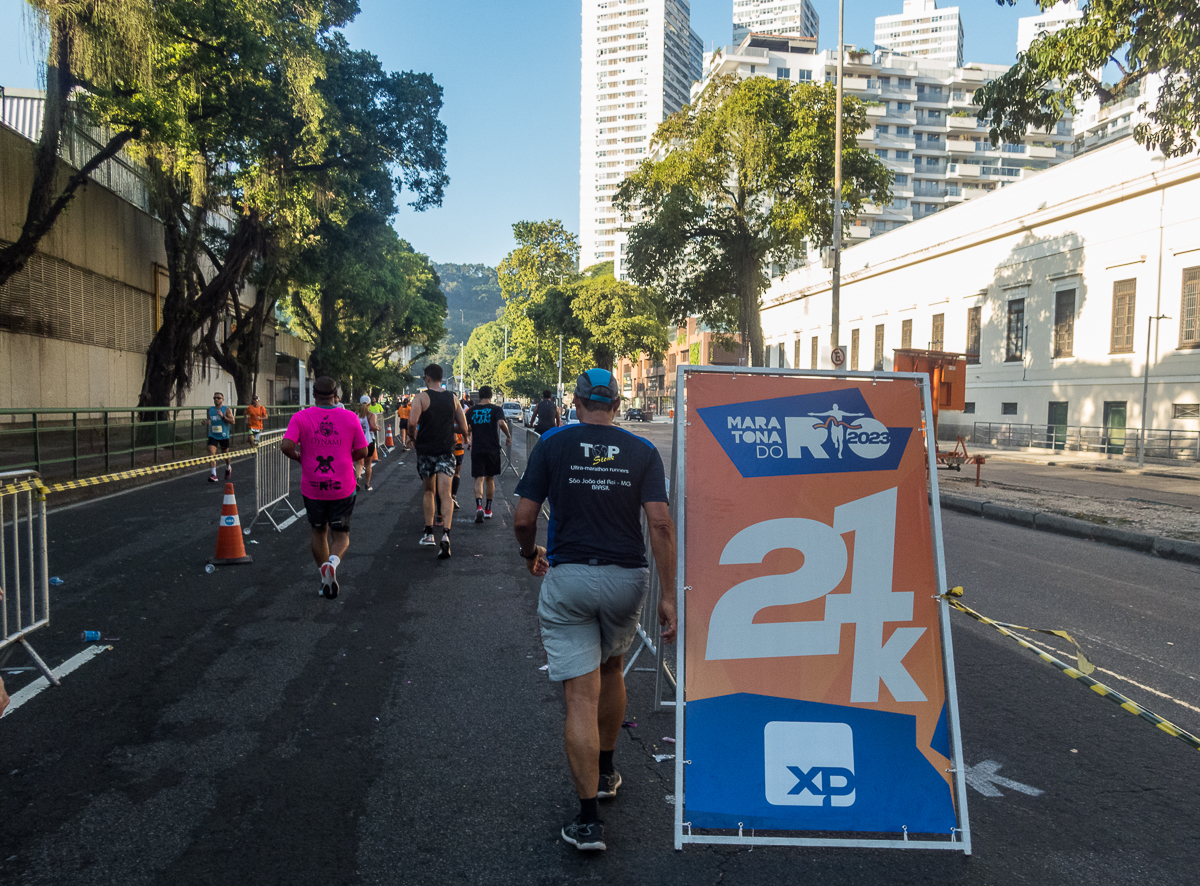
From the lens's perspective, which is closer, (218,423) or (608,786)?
(608,786)

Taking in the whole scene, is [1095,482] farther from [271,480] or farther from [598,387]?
[598,387]

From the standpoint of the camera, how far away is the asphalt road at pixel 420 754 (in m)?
3.20

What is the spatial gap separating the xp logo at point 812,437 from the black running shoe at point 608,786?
145 cm

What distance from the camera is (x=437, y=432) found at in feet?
31.0

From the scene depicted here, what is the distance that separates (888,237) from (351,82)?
30349 millimetres

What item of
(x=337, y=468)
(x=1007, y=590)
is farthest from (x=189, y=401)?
(x=1007, y=590)

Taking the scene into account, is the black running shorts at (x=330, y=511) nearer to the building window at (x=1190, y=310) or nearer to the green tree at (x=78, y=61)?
the green tree at (x=78, y=61)

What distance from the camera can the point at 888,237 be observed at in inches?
1704

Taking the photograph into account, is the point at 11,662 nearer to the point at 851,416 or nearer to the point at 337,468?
the point at 337,468

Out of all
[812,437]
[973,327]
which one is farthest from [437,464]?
[973,327]

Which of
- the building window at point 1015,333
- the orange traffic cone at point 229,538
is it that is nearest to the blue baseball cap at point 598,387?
the orange traffic cone at point 229,538

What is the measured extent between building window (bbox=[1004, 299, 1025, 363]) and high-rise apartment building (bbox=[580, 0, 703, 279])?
380 feet

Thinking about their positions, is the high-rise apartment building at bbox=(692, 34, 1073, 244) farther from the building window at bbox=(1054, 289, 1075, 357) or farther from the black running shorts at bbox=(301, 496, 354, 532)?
the black running shorts at bbox=(301, 496, 354, 532)

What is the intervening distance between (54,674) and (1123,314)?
3150 centimetres
